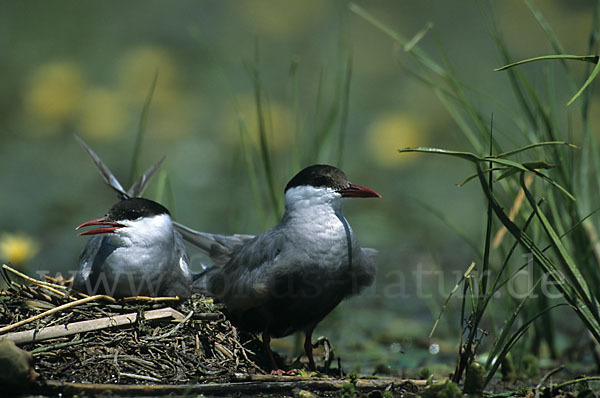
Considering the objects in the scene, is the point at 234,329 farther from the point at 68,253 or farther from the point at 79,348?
the point at 68,253

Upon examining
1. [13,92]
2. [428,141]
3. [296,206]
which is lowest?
[296,206]

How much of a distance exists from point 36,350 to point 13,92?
22.8ft

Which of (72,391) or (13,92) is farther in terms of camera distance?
(13,92)

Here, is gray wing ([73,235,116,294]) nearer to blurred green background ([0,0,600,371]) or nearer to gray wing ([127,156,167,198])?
gray wing ([127,156,167,198])

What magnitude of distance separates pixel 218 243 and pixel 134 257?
73 cm

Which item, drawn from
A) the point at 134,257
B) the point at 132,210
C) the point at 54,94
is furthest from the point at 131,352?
the point at 54,94

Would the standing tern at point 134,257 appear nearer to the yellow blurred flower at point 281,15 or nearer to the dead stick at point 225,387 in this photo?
the dead stick at point 225,387

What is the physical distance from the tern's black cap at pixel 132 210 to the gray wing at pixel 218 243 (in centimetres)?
50

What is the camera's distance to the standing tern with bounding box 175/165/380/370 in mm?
4055

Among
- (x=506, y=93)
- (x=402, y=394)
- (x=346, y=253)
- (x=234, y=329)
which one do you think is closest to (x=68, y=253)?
(x=234, y=329)

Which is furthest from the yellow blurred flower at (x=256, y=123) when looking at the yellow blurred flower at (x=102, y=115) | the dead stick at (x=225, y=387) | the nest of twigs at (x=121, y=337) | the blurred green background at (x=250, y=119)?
the dead stick at (x=225, y=387)

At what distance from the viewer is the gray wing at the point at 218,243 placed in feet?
15.6

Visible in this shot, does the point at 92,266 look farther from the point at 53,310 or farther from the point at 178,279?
the point at 53,310

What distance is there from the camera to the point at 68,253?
281 inches
